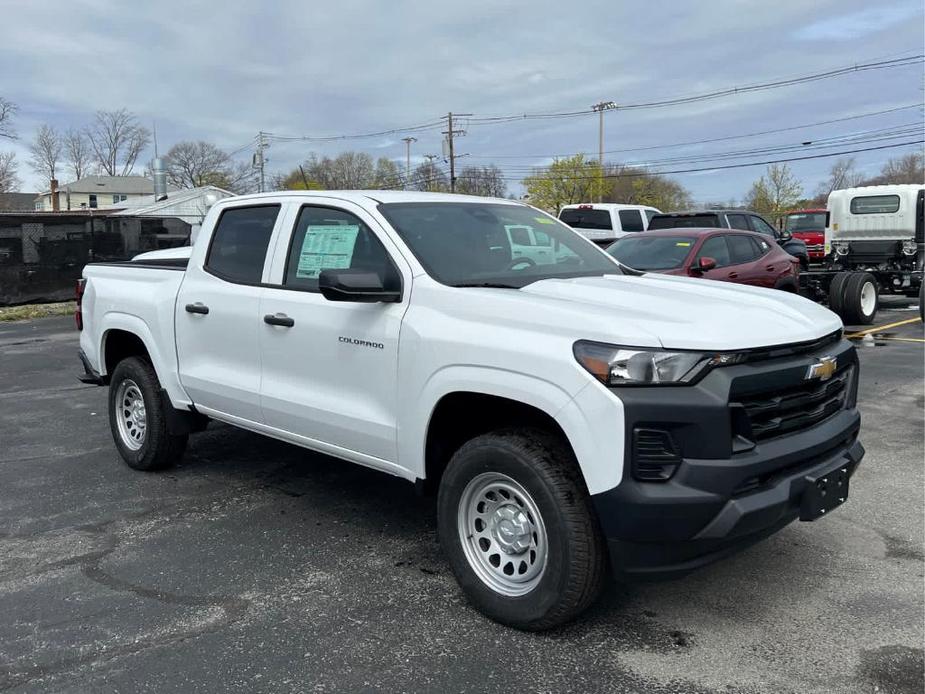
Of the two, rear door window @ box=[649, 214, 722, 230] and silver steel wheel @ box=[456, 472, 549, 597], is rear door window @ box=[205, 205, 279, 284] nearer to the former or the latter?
silver steel wheel @ box=[456, 472, 549, 597]

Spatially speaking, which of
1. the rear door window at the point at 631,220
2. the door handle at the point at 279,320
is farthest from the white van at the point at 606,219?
the door handle at the point at 279,320

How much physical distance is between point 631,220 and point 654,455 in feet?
57.6

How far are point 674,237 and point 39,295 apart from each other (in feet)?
48.5

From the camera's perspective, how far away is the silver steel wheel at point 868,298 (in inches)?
536

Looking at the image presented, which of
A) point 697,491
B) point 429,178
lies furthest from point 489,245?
point 429,178

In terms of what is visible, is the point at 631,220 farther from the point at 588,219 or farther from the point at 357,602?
the point at 357,602

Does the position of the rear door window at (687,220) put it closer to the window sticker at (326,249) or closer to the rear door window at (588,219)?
the rear door window at (588,219)

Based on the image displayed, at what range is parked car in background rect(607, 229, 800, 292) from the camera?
34.0 ft

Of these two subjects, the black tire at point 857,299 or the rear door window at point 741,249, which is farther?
the black tire at point 857,299

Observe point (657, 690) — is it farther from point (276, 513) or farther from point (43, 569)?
point (43, 569)

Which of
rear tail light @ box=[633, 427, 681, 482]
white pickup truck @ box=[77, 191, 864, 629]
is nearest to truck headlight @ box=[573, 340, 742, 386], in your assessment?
white pickup truck @ box=[77, 191, 864, 629]

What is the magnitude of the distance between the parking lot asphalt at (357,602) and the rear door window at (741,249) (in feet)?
18.5

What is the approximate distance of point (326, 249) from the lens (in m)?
4.42

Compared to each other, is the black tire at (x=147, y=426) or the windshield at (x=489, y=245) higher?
the windshield at (x=489, y=245)
